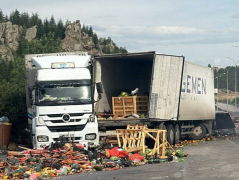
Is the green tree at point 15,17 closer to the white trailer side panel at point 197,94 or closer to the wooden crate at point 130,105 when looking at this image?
the white trailer side panel at point 197,94

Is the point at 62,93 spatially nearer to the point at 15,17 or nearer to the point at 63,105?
the point at 63,105

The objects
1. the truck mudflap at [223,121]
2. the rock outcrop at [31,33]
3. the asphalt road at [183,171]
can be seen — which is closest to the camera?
the asphalt road at [183,171]

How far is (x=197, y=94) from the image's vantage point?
29.1 metres

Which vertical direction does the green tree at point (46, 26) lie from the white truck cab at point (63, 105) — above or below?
above

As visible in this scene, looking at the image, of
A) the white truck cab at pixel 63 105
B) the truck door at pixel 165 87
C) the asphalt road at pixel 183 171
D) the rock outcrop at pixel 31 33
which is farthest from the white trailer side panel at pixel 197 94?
the rock outcrop at pixel 31 33

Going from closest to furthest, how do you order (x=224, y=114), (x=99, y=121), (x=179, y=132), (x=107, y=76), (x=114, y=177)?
(x=114, y=177) < (x=99, y=121) < (x=107, y=76) < (x=179, y=132) < (x=224, y=114)

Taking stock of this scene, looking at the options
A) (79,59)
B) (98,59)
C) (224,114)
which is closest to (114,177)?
(79,59)

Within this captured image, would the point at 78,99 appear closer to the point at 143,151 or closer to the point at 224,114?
the point at 143,151

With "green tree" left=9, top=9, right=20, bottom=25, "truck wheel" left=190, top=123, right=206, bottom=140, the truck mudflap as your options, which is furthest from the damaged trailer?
"green tree" left=9, top=9, right=20, bottom=25

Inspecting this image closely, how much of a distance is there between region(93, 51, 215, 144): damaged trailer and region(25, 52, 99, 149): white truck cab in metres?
2.31

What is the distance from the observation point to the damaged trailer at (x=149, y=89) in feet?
77.0

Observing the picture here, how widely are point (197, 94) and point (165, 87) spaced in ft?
17.2

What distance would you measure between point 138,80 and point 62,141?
667 centimetres

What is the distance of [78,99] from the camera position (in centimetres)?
2067
